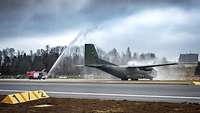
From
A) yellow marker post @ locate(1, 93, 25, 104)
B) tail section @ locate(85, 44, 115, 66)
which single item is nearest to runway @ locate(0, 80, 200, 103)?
yellow marker post @ locate(1, 93, 25, 104)

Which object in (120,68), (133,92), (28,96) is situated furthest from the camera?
(120,68)

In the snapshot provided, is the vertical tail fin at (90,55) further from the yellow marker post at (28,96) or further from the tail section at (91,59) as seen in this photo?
the yellow marker post at (28,96)

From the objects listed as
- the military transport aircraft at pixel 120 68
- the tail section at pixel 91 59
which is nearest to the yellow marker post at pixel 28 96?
the military transport aircraft at pixel 120 68

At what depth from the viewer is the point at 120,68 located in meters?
53.7

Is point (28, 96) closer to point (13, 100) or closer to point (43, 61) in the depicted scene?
point (13, 100)

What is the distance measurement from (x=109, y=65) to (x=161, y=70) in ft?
63.7

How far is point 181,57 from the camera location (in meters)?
77.6

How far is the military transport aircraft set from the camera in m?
53.5

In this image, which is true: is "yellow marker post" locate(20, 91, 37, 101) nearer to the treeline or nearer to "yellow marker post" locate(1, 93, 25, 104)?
"yellow marker post" locate(1, 93, 25, 104)

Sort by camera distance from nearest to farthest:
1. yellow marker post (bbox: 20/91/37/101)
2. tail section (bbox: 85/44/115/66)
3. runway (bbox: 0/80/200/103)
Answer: yellow marker post (bbox: 20/91/37/101) → runway (bbox: 0/80/200/103) → tail section (bbox: 85/44/115/66)

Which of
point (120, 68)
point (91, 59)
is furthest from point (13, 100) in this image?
point (91, 59)

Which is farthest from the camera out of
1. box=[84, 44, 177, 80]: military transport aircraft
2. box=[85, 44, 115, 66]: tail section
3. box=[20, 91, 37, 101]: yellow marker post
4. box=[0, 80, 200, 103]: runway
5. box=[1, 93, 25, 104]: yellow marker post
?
box=[85, 44, 115, 66]: tail section

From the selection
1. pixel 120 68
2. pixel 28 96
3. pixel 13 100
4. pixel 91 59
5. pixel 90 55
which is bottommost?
pixel 13 100

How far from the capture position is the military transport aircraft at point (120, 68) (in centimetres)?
5347
